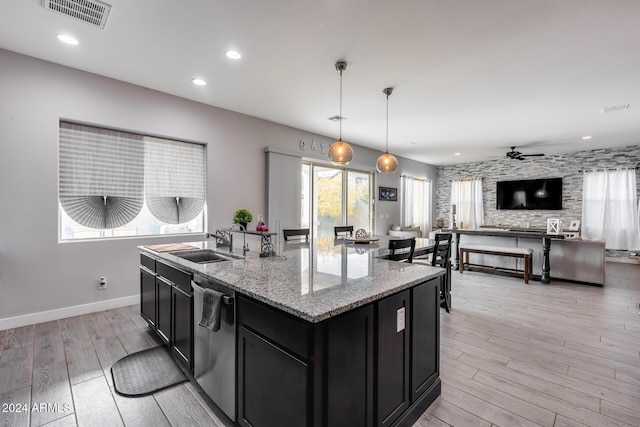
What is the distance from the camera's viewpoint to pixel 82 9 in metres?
2.31

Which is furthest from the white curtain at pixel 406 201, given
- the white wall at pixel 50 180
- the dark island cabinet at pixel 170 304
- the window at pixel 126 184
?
the dark island cabinet at pixel 170 304

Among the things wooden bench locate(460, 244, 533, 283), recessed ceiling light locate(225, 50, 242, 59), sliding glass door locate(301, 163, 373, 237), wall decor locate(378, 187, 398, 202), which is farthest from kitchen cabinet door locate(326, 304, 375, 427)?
wall decor locate(378, 187, 398, 202)

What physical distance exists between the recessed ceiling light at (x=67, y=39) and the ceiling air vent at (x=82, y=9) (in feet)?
1.35

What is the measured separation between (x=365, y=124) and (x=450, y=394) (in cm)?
434

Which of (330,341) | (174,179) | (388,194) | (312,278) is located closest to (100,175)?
(174,179)

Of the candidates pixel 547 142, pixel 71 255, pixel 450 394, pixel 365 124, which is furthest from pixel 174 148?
pixel 547 142

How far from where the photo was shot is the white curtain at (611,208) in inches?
274

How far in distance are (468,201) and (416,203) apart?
176 centimetres

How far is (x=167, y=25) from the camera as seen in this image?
250 centimetres

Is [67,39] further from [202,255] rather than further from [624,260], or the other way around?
[624,260]

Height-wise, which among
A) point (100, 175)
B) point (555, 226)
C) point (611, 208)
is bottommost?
point (555, 226)

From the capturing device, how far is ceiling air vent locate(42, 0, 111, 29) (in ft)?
7.39

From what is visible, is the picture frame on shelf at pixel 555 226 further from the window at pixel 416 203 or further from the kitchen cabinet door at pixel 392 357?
the kitchen cabinet door at pixel 392 357

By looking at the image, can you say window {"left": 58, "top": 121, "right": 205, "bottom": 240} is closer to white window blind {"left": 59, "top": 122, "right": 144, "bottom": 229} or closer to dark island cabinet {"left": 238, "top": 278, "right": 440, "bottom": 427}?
white window blind {"left": 59, "top": 122, "right": 144, "bottom": 229}
